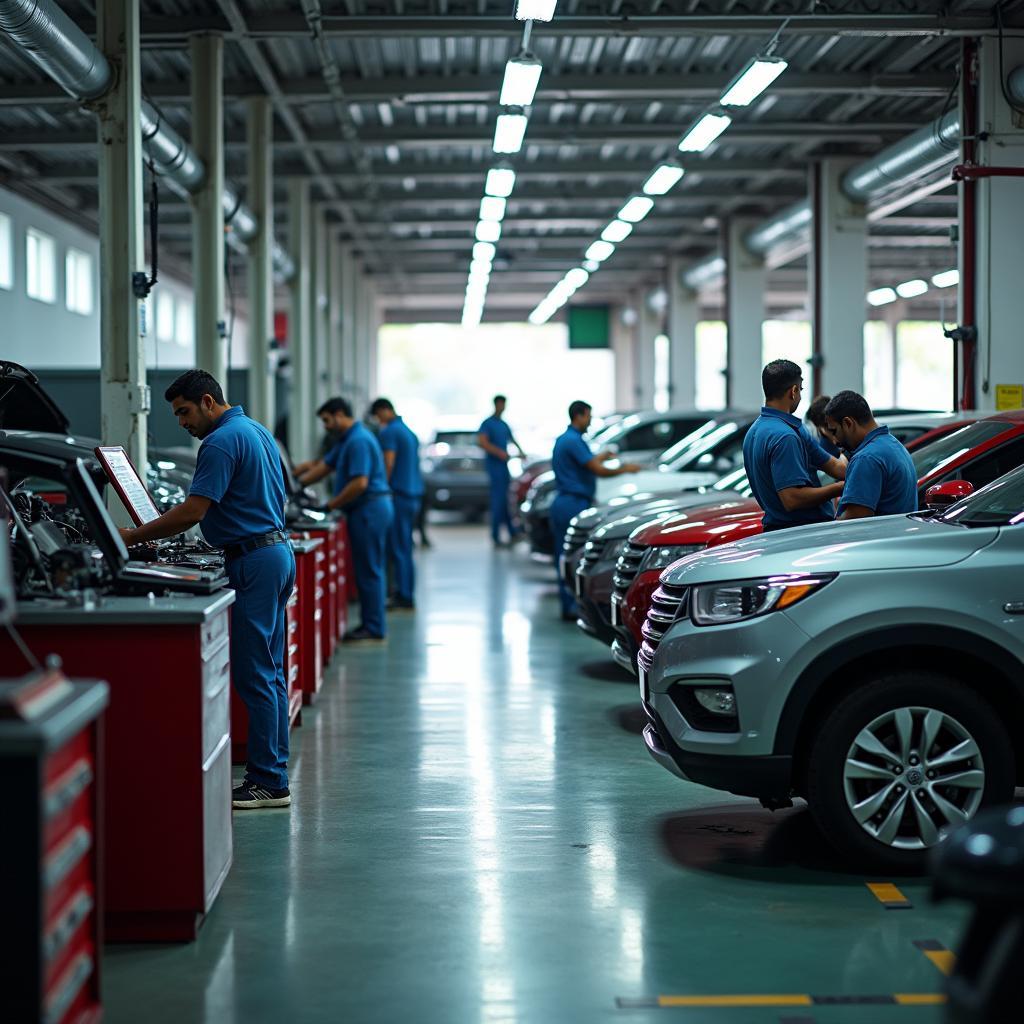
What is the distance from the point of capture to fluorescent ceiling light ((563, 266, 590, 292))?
81.6ft

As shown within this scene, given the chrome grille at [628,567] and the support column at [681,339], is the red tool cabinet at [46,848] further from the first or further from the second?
the support column at [681,339]

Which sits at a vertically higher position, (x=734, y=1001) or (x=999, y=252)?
(x=999, y=252)

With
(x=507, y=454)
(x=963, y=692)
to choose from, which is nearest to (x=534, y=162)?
(x=507, y=454)

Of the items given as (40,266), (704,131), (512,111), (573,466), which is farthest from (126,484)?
(40,266)

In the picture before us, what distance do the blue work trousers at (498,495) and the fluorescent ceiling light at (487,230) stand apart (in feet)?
9.65

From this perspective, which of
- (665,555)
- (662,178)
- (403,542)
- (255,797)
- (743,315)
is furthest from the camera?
(743,315)

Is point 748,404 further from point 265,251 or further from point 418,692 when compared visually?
point 418,692

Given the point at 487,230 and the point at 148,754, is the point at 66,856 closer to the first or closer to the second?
the point at 148,754

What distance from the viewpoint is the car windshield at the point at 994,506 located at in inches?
195

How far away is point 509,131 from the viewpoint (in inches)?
477

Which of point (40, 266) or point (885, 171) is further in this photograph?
point (40, 266)

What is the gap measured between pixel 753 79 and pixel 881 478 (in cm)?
581

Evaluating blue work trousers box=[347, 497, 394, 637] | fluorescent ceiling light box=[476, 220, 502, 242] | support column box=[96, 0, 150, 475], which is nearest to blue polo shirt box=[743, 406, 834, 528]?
support column box=[96, 0, 150, 475]

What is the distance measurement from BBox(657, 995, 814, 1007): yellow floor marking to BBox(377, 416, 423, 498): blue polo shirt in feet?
29.2
